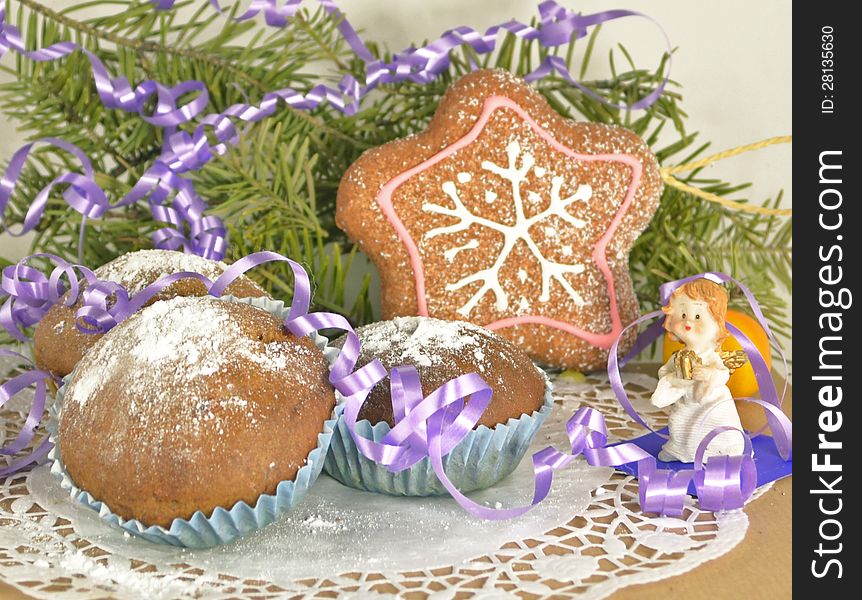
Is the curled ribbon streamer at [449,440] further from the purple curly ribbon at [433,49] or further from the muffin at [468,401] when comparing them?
the purple curly ribbon at [433,49]

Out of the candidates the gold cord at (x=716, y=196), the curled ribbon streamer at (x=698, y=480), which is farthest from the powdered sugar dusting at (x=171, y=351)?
the gold cord at (x=716, y=196)

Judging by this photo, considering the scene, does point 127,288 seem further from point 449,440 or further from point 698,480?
point 698,480

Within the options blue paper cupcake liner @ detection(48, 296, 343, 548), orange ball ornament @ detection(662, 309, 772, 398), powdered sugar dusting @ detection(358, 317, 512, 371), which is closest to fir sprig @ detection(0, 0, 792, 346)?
orange ball ornament @ detection(662, 309, 772, 398)

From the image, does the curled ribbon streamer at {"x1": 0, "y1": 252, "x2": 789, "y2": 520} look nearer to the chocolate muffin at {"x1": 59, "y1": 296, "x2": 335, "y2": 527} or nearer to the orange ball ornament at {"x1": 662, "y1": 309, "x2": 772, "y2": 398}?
the chocolate muffin at {"x1": 59, "y1": 296, "x2": 335, "y2": 527}

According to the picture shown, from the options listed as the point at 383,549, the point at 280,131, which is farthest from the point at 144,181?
the point at 383,549
